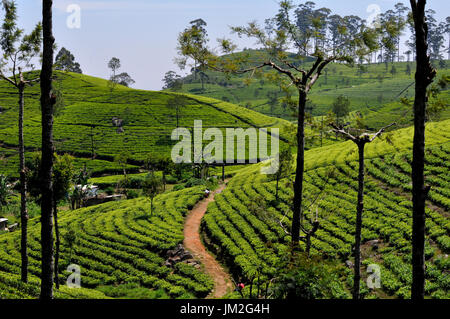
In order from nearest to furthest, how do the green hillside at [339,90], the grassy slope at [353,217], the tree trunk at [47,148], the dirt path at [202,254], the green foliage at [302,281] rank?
the tree trunk at [47,148] < the green foliage at [302,281] < the grassy slope at [353,217] < the dirt path at [202,254] < the green hillside at [339,90]

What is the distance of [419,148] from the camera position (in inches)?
318

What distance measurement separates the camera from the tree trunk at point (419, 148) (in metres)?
7.99

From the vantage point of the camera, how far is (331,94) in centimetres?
15238

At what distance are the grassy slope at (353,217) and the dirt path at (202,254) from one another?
45.4 inches

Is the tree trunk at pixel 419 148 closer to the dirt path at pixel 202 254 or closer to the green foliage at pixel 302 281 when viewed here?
the green foliage at pixel 302 281

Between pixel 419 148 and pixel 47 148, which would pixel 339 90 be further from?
pixel 47 148

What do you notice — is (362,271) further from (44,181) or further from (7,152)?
(7,152)

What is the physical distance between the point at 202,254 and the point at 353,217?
1328 centimetres

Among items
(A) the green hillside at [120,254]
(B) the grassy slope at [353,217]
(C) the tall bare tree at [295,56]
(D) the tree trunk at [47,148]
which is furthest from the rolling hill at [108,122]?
(D) the tree trunk at [47,148]

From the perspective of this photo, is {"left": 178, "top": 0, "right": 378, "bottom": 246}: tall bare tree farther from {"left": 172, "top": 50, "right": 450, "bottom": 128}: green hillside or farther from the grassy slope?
{"left": 172, "top": 50, "right": 450, "bottom": 128}: green hillside

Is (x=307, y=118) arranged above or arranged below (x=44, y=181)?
above
